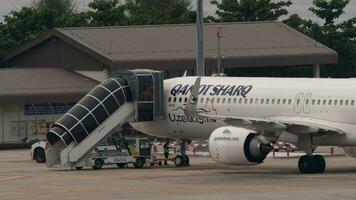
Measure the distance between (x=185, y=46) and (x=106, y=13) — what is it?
885 inches

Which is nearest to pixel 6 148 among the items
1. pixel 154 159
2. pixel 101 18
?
pixel 154 159

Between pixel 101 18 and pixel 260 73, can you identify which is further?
pixel 101 18

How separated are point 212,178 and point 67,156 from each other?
8848mm

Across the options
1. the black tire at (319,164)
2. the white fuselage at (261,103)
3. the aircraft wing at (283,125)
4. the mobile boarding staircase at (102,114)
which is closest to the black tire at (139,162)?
the white fuselage at (261,103)

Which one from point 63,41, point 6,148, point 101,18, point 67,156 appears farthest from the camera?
point 101,18

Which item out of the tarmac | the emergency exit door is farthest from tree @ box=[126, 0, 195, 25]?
the emergency exit door

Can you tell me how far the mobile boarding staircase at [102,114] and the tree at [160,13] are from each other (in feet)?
178

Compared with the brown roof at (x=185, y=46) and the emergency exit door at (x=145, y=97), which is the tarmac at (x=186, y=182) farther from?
the brown roof at (x=185, y=46)

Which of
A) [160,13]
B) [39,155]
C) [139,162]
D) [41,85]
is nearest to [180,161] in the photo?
[139,162]

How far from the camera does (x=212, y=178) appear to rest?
47.8m

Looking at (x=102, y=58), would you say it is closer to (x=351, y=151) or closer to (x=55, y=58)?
(x=55, y=58)

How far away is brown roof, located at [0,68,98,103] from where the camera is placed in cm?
8094

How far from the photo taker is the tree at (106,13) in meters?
110

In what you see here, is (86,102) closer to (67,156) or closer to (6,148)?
(67,156)
